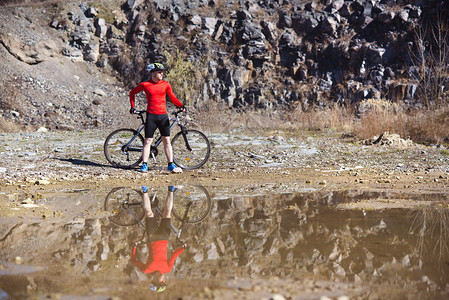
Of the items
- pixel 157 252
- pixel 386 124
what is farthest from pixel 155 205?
pixel 386 124

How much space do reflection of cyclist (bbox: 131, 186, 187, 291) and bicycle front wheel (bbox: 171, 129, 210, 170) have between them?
3.66 metres

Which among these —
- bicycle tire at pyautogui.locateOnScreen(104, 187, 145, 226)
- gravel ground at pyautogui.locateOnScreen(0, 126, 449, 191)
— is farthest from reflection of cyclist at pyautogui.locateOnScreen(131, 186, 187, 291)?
gravel ground at pyautogui.locateOnScreen(0, 126, 449, 191)

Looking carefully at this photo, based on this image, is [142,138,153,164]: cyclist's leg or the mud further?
[142,138,153,164]: cyclist's leg

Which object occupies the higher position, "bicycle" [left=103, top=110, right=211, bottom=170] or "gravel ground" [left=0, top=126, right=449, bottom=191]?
"bicycle" [left=103, top=110, right=211, bottom=170]

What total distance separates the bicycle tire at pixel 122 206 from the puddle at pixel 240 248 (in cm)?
2

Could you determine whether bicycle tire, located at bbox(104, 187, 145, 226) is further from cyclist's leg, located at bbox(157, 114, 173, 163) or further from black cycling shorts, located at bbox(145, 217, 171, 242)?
cyclist's leg, located at bbox(157, 114, 173, 163)

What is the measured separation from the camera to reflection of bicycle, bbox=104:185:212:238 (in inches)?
170

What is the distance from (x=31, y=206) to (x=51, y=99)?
18975mm

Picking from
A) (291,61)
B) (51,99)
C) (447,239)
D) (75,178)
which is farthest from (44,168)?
(291,61)

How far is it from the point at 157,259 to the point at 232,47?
25.7m

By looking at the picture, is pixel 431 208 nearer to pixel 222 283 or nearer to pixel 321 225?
pixel 321 225

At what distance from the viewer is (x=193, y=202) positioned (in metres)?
5.20

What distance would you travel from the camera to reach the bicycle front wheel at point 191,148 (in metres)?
8.38

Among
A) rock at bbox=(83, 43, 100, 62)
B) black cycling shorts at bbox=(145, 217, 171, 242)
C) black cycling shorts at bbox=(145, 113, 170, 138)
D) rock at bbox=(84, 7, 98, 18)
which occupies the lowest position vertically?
black cycling shorts at bbox=(145, 217, 171, 242)
